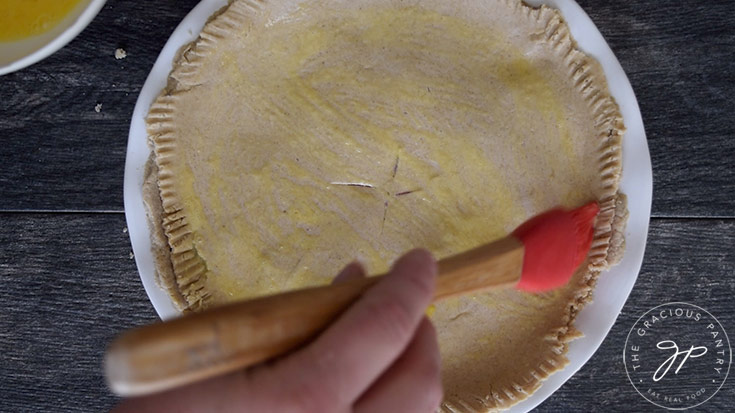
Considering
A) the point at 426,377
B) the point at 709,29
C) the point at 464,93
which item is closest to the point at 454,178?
the point at 464,93

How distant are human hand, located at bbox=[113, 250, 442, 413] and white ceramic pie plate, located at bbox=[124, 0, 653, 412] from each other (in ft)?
1.24

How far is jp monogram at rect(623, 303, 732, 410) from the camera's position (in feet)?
3.58

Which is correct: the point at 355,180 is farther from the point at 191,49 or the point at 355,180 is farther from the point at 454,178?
the point at 191,49

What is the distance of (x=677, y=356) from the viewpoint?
3.61 ft

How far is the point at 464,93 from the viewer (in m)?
0.94

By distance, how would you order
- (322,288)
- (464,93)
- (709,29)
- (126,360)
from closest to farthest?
(126,360)
(322,288)
(464,93)
(709,29)

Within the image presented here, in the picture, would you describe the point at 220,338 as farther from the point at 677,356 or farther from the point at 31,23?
the point at 677,356

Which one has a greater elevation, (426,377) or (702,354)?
(426,377)

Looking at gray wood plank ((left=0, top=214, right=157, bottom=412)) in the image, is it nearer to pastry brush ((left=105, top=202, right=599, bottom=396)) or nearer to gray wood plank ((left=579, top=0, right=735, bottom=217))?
pastry brush ((left=105, top=202, right=599, bottom=396))

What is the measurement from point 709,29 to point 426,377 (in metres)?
0.79

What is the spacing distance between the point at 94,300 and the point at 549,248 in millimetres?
781

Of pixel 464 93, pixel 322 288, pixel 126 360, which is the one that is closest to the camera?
pixel 126 360

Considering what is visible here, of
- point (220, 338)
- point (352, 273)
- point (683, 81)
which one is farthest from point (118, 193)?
point (683, 81)

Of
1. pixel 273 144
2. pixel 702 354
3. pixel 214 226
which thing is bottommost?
pixel 702 354
